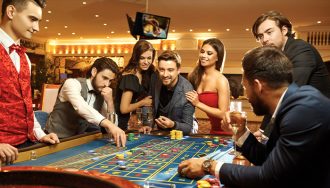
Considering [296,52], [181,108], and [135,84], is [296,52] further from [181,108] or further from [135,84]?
[135,84]

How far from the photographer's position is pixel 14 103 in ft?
6.79

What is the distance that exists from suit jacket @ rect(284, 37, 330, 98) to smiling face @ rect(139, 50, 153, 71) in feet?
4.47

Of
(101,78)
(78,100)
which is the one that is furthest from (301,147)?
(101,78)

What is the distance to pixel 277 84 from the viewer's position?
141 cm

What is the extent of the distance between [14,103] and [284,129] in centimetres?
159

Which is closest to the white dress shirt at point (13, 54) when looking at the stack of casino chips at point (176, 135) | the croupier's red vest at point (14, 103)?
the croupier's red vest at point (14, 103)

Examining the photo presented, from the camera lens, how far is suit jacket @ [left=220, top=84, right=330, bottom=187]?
1179 millimetres

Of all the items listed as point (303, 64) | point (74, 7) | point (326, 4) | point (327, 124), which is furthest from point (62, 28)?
point (327, 124)

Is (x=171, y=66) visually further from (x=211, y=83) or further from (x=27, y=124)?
(x=27, y=124)

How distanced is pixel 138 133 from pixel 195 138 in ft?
1.66

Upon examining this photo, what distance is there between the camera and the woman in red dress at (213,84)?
3.19m

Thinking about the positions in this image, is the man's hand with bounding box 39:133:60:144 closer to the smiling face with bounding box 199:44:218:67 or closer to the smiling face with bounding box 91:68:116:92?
the smiling face with bounding box 91:68:116:92

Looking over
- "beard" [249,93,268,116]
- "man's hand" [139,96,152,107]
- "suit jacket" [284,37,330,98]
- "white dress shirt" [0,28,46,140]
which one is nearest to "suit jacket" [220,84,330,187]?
"beard" [249,93,268,116]

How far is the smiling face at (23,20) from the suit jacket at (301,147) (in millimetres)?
1618
